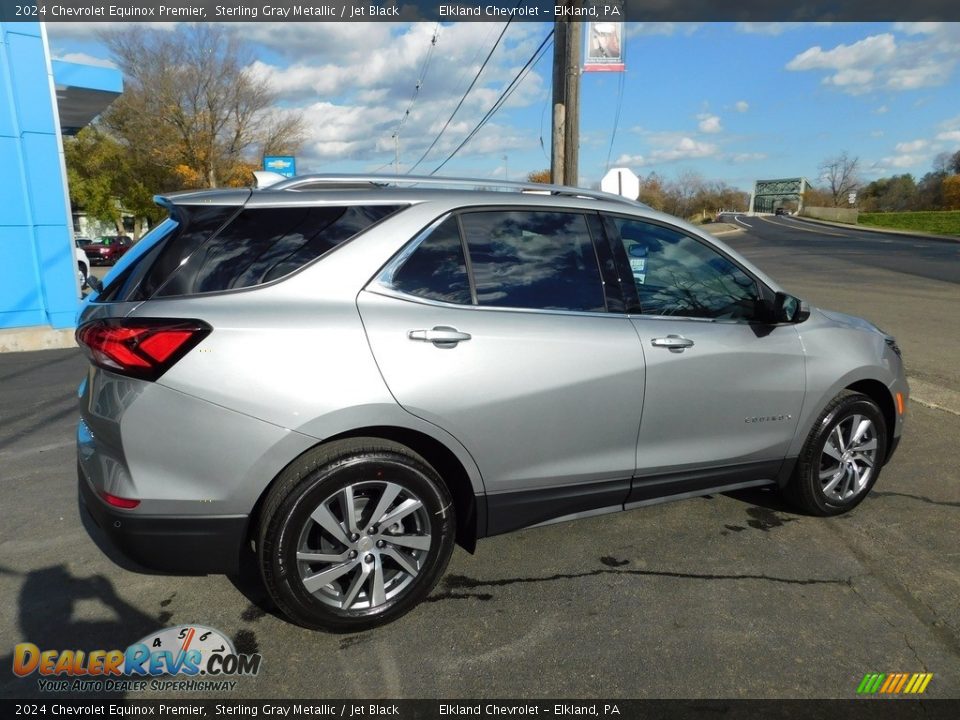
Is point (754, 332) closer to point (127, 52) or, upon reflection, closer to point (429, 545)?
point (429, 545)

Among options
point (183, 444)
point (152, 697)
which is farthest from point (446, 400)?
point (152, 697)

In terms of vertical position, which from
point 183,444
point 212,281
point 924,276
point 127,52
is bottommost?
point 924,276

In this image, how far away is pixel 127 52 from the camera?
108 ft

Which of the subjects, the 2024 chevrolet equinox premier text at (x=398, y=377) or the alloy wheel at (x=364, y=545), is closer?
the 2024 chevrolet equinox premier text at (x=398, y=377)

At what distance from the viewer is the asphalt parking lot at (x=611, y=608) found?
8.30 feet

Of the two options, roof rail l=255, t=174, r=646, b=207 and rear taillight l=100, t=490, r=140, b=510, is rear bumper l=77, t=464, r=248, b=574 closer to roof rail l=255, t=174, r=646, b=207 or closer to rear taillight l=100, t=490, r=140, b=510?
rear taillight l=100, t=490, r=140, b=510

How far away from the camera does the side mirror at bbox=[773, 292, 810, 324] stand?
11.5ft

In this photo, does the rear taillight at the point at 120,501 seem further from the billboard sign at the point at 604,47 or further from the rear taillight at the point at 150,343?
the billboard sign at the point at 604,47

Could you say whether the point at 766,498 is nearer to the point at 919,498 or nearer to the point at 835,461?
the point at 835,461

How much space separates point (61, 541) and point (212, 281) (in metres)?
2.01

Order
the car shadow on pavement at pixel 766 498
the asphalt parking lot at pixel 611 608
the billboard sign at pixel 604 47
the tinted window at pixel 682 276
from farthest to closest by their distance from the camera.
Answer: the billboard sign at pixel 604 47 → the car shadow on pavement at pixel 766 498 → the tinted window at pixel 682 276 → the asphalt parking lot at pixel 611 608

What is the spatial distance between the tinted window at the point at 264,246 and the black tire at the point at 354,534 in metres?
0.74

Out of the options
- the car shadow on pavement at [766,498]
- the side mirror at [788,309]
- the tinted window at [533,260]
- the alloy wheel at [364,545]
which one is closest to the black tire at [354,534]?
the alloy wheel at [364,545]

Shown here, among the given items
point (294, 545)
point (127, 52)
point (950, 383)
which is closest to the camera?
point (294, 545)
